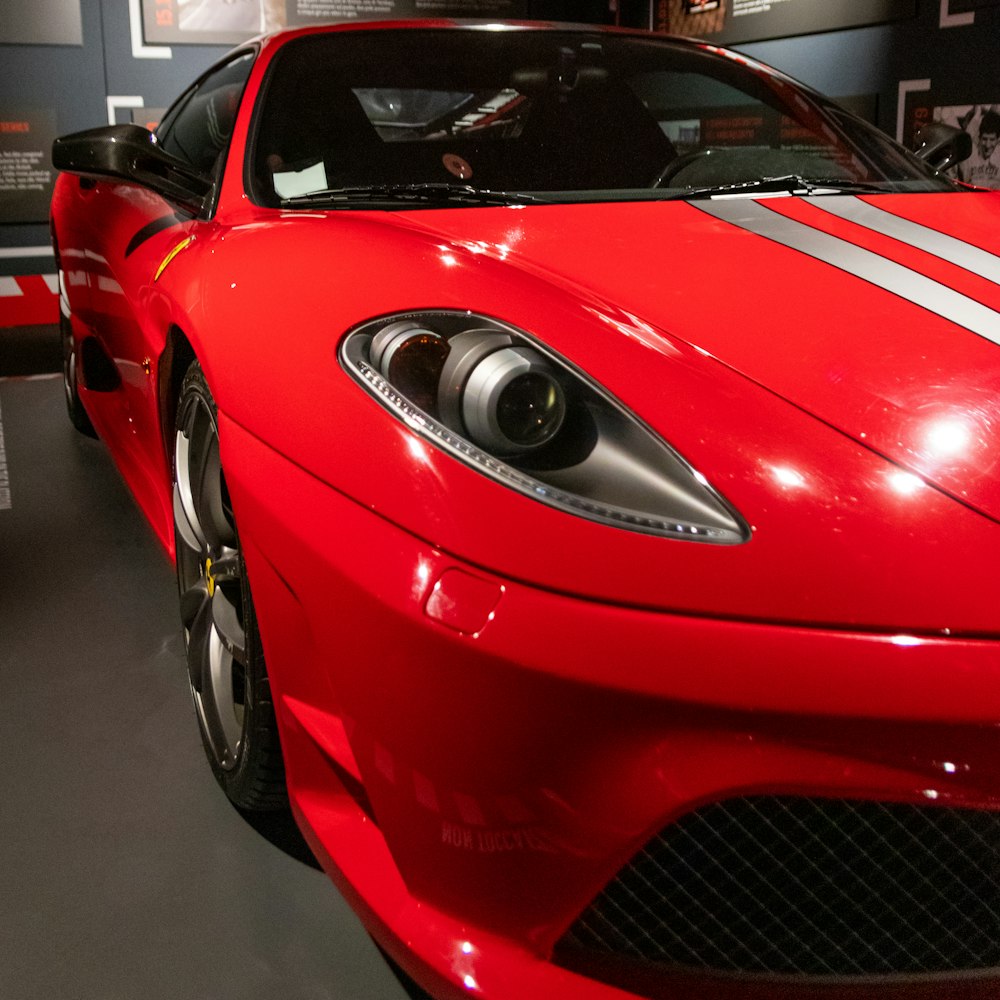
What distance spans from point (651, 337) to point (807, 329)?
0.17 meters

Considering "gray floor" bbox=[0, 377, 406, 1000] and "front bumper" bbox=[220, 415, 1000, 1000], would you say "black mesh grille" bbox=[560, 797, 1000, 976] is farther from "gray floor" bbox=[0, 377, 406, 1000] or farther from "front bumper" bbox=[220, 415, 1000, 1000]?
"gray floor" bbox=[0, 377, 406, 1000]

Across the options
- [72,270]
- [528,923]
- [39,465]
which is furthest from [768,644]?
[39,465]

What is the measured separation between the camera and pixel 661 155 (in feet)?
5.95

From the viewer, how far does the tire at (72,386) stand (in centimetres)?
308

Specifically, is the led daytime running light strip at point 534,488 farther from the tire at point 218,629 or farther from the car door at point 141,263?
the car door at point 141,263

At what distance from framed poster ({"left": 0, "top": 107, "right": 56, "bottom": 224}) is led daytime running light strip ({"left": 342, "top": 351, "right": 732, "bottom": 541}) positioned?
15.7 feet

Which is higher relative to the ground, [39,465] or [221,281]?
[221,281]

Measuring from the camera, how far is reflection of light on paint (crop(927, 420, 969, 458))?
89 centimetres

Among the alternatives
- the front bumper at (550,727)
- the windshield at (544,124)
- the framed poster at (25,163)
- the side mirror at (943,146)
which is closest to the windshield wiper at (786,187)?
the windshield at (544,124)

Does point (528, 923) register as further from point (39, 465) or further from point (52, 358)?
point (52, 358)

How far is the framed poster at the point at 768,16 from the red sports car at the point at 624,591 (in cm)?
347

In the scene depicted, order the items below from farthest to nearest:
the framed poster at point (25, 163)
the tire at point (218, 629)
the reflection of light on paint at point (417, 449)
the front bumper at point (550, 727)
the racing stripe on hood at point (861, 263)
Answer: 1. the framed poster at point (25, 163)
2. the tire at point (218, 629)
3. the racing stripe on hood at point (861, 263)
4. the reflection of light on paint at point (417, 449)
5. the front bumper at point (550, 727)

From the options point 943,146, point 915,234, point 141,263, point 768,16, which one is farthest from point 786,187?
point 768,16

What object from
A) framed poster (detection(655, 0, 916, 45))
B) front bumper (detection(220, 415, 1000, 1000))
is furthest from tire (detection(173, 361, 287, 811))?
framed poster (detection(655, 0, 916, 45))
